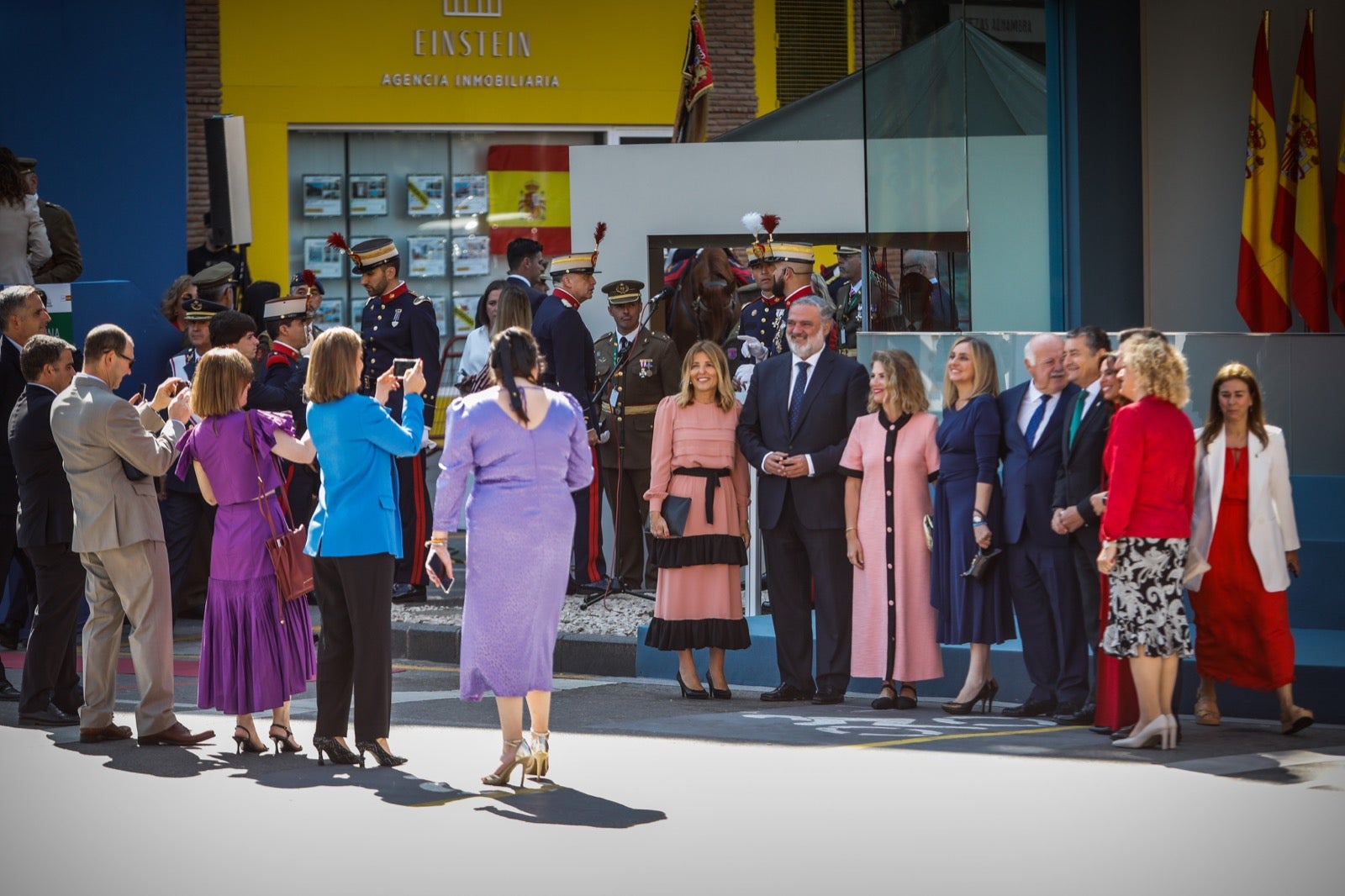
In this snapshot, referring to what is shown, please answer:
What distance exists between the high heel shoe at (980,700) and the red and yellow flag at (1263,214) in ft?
16.3

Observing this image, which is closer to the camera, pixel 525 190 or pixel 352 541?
pixel 352 541

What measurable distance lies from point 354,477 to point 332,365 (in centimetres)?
49

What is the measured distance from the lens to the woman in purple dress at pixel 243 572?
8.35m

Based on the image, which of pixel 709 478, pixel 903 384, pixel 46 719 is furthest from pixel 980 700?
pixel 46 719

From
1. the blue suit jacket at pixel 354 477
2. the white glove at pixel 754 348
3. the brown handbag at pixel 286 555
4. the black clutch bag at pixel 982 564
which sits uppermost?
the white glove at pixel 754 348

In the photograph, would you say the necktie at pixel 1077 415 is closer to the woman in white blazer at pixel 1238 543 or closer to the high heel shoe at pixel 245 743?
the woman in white blazer at pixel 1238 543

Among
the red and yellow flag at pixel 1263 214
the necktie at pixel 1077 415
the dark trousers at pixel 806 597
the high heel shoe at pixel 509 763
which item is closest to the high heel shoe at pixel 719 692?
the dark trousers at pixel 806 597

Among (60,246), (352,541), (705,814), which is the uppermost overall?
(60,246)

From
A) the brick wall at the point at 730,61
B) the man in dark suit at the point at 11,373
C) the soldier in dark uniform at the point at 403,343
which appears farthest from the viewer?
the brick wall at the point at 730,61

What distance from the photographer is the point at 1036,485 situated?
9.20 m

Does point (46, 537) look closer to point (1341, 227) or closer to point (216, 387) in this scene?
point (216, 387)

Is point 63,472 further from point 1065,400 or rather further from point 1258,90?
point 1258,90

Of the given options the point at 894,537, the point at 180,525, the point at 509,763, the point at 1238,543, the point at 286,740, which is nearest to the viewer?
the point at 509,763

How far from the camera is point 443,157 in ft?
74.8
